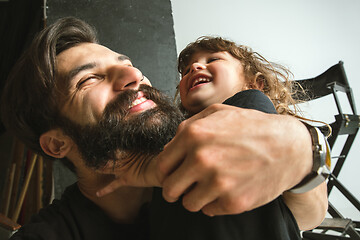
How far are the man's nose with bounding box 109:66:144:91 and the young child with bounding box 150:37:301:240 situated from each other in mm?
259

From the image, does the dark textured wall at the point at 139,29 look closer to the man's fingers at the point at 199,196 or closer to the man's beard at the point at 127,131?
the man's beard at the point at 127,131

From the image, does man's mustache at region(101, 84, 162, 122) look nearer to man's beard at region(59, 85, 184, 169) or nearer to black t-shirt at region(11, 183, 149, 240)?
man's beard at region(59, 85, 184, 169)

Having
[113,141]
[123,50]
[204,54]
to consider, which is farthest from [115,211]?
[123,50]

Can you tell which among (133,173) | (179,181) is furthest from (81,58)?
(179,181)

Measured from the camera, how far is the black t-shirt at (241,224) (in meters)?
0.56

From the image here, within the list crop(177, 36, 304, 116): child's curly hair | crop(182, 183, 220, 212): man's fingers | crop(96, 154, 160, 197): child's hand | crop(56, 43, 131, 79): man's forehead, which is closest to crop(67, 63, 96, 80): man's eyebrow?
crop(56, 43, 131, 79): man's forehead

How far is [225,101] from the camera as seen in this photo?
2.59 feet

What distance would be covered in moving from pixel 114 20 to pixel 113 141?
3.57ft

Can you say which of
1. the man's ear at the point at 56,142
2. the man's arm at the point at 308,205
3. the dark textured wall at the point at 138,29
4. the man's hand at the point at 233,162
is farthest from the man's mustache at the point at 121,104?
the dark textured wall at the point at 138,29

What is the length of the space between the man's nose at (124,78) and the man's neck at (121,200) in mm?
392

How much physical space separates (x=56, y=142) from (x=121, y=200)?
0.37 m

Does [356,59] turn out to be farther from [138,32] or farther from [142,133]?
[142,133]

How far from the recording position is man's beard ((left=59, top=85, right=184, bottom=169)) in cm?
84

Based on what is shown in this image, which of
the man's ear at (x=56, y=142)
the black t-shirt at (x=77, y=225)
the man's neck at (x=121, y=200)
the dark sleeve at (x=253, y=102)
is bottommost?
the black t-shirt at (x=77, y=225)
